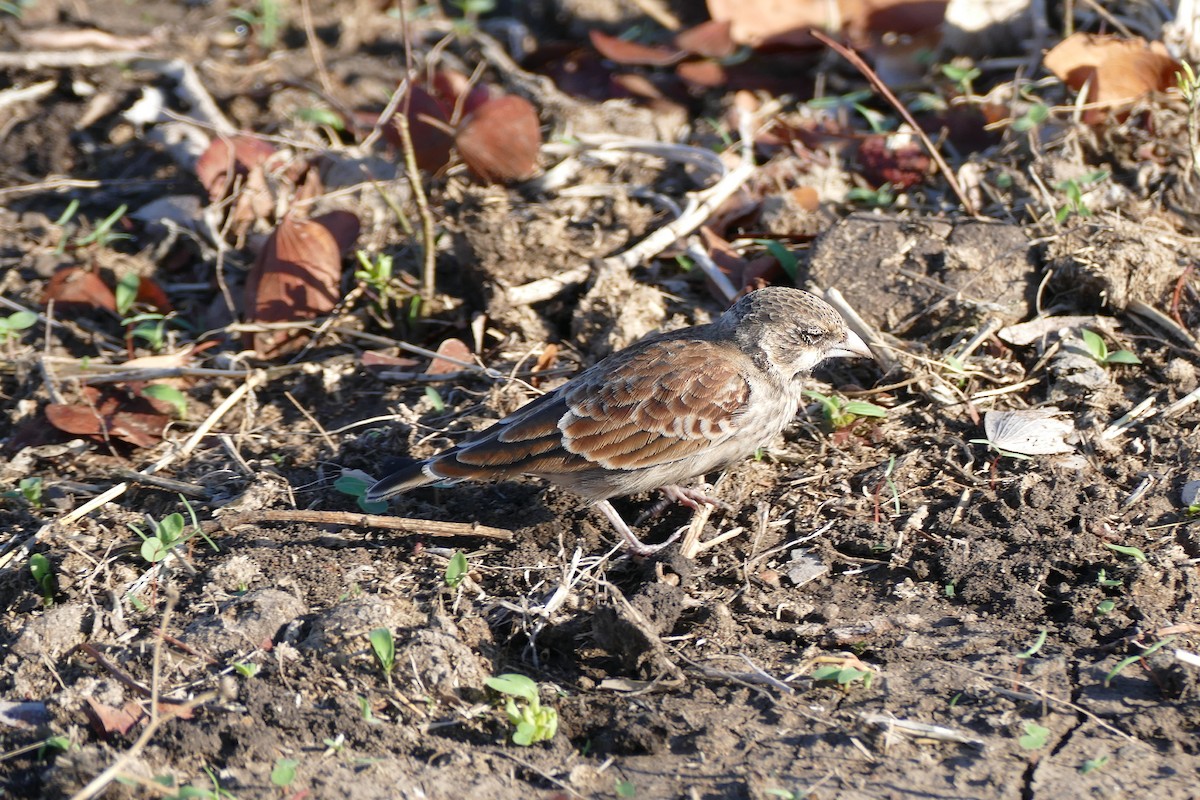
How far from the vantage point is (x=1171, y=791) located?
3309 millimetres

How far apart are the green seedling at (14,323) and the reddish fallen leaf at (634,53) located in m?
3.55

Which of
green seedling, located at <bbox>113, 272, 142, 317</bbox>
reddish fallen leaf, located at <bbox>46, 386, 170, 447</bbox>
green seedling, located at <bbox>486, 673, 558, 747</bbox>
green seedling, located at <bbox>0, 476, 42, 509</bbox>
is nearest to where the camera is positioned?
green seedling, located at <bbox>486, 673, 558, 747</bbox>

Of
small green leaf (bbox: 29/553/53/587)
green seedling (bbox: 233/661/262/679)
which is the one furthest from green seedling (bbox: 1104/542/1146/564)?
small green leaf (bbox: 29/553/53/587)

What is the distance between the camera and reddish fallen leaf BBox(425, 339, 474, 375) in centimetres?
552

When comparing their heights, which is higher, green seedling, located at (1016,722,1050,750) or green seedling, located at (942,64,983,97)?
green seedling, located at (942,64,983,97)

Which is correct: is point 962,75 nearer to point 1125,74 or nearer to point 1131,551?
point 1125,74

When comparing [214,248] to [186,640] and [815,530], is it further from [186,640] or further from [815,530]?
[815,530]

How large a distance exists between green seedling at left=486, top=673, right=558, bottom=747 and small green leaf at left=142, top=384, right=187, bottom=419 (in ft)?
7.67

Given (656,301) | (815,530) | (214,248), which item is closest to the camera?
(815,530)

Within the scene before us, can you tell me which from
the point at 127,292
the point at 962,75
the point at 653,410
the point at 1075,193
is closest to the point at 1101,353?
the point at 1075,193

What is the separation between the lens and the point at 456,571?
4.26 metres

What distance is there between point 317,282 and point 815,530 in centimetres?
281

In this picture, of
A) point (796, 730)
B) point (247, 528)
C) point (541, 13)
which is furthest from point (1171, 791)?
point (541, 13)

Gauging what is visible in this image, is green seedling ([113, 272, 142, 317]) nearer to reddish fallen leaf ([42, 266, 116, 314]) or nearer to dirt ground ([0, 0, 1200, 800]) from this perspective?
reddish fallen leaf ([42, 266, 116, 314])
